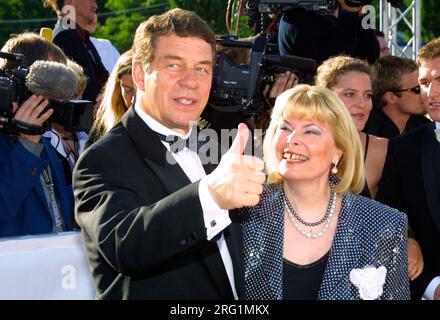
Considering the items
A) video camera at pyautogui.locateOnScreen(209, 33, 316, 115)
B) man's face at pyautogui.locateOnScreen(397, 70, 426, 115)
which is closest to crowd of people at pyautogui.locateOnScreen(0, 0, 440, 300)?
video camera at pyautogui.locateOnScreen(209, 33, 316, 115)

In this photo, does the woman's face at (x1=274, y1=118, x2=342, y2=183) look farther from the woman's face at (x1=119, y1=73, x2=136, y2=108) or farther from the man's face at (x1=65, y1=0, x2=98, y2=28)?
the man's face at (x1=65, y1=0, x2=98, y2=28)

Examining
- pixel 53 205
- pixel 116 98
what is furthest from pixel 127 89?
pixel 53 205

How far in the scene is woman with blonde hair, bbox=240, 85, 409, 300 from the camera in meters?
2.88

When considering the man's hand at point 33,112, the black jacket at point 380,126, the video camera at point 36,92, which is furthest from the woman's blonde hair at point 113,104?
the black jacket at point 380,126

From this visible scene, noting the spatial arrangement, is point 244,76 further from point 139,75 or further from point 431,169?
point 139,75

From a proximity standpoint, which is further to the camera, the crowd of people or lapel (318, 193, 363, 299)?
lapel (318, 193, 363, 299)

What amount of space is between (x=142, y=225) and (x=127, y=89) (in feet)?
6.14

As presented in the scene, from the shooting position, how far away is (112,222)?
2211mm

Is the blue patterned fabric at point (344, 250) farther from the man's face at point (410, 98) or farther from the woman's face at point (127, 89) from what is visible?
the man's face at point (410, 98)

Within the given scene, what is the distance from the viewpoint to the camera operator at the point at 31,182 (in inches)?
137

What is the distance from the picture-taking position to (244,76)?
158 inches

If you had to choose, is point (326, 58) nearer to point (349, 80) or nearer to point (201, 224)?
point (349, 80)

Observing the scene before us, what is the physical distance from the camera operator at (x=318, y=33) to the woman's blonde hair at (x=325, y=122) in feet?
5.61
